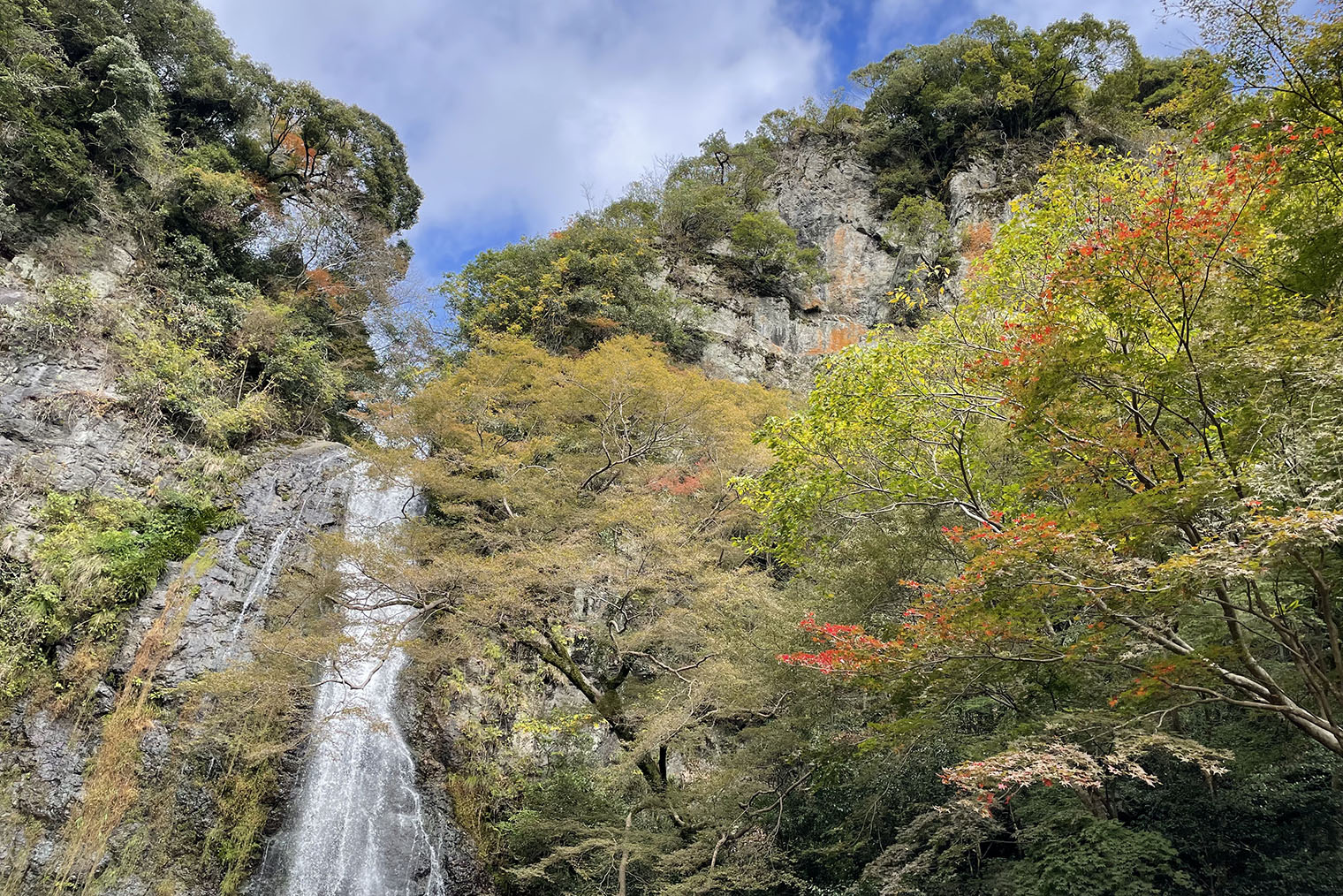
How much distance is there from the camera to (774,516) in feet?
25.1

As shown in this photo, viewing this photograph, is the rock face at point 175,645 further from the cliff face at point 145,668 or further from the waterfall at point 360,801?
the waterfall at point 360,801

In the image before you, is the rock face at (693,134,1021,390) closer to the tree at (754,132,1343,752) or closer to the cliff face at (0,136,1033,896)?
the cliff face at (0,136,1033,896)

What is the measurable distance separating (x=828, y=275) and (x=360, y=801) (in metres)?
23.5

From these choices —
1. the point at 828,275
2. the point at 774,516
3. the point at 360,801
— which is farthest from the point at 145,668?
the point at 828,275

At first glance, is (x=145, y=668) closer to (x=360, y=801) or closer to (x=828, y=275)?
(x=360, y=801)

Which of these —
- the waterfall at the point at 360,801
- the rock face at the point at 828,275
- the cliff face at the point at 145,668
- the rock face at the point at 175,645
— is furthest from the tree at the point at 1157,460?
the rock face at the point at 828,275

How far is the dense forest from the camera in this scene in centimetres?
485

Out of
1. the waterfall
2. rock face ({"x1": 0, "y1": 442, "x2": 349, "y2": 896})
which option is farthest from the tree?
rock face ({"x1": 0, "y1": 442, "x2": 349, "y2": 896})

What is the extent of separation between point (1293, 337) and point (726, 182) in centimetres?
2822

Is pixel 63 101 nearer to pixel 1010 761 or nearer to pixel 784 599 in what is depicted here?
pixel 784 599

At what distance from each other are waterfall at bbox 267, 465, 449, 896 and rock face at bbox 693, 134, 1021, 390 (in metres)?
14.2

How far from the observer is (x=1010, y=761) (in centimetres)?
473

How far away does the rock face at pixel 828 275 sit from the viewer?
23812 mm

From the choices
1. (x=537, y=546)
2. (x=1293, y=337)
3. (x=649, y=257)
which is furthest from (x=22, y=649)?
(x=649, y=257)
